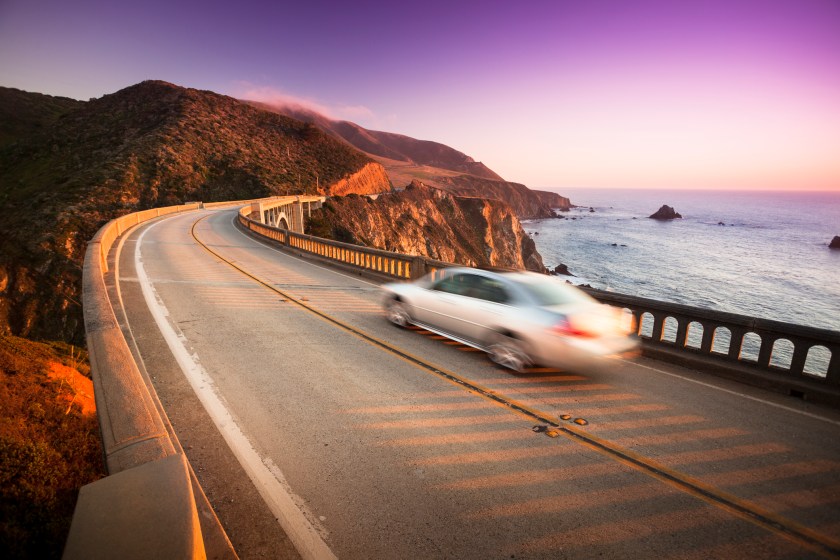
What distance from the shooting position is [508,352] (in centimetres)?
610

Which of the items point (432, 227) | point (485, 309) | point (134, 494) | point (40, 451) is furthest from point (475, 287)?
point (432, 227)

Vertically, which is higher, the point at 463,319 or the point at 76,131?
the point at 76,131

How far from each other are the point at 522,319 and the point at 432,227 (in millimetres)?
77883

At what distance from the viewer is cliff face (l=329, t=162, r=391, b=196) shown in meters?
82.9

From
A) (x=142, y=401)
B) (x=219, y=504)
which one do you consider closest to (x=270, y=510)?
(x=219, y=504)

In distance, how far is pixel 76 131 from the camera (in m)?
83.1

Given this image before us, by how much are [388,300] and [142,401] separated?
521 centimetres

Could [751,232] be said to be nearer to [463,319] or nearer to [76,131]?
[463,319]

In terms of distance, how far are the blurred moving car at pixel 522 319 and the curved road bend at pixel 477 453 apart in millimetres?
396

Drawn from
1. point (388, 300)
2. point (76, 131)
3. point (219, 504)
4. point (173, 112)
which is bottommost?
Answer: point (219, 504)

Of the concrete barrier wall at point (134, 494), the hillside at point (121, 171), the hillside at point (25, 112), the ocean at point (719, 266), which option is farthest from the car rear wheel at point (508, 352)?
the hillside at point (25, 112)

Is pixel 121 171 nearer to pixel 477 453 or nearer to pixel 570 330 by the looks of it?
pixel 570 330

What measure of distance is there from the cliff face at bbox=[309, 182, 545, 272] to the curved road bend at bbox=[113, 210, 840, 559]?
160 feet

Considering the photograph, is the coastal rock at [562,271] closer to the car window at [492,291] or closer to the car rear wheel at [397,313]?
the car rear wheel at [397,313]
